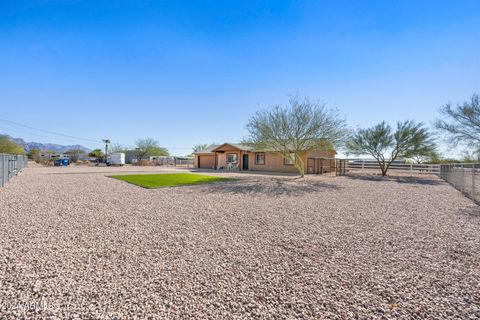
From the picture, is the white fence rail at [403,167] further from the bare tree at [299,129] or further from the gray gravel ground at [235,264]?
the gray gravel ground at [235,264]

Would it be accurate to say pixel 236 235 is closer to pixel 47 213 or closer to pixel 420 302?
pixel 420 302

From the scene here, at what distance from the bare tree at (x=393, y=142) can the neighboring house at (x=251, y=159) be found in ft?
10.1

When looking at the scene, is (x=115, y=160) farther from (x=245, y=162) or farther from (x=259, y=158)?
(x=259, y=158)

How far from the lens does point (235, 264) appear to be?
3.22 m

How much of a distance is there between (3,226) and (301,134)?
14.2 metres

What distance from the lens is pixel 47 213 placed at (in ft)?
19.3

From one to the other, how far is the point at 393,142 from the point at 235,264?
22219mm

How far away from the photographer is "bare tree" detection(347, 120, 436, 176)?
766 inches

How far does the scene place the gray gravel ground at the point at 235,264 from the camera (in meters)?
2.28

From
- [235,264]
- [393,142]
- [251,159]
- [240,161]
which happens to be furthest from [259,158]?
[235,264]

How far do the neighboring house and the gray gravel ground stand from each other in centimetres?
1647

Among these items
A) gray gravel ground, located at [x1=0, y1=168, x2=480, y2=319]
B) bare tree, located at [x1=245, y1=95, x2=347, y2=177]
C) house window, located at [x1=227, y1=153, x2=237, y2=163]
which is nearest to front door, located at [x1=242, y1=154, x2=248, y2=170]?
house window, located at [x1=227, y1=153, x2=237, y2=163]

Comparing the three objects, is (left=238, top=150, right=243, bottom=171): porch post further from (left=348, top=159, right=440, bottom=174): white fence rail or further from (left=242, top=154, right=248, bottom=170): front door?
(left=348, top=159, right=440, bottom=174): white fence rail

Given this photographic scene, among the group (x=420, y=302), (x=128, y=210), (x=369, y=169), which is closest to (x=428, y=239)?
(x=420, y=302)
